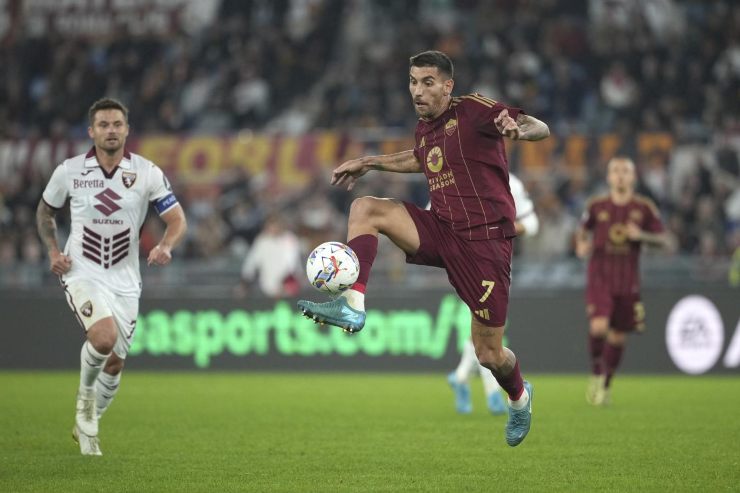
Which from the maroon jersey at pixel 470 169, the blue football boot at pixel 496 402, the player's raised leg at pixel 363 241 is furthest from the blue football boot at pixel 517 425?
the blue football boot at pixel 496 402

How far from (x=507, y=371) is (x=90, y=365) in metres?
2.81

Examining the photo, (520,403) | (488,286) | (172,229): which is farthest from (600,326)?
(172,229)

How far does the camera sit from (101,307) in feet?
27.6

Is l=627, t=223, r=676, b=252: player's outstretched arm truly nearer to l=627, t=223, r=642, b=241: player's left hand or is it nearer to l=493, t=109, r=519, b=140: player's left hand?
l=627, t=223, r=642, b=241: player's left hand

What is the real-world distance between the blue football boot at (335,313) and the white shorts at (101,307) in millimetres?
2230

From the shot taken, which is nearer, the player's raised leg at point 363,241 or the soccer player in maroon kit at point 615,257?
the player's raised leg at point 363,241

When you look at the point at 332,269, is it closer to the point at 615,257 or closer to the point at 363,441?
the point at 363,441

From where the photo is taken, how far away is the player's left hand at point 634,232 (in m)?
12.8

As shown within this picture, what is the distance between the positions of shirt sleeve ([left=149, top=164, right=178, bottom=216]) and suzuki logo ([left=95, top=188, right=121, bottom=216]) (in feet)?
0.91

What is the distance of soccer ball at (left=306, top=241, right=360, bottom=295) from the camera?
698cm

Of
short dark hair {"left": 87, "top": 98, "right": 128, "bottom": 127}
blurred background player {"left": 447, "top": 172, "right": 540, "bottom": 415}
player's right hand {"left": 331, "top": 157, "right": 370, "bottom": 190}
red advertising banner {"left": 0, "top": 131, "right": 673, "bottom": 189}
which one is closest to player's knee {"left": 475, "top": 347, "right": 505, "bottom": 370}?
player's right hand {"left": 331, "top": 157, "right": 370, "bottom": 190}

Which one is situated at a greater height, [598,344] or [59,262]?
[59,262]

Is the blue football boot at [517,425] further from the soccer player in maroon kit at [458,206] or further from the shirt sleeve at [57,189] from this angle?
the shirt sleeve at [57,189]

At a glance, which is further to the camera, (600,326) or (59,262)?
(600,326)
